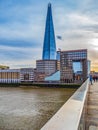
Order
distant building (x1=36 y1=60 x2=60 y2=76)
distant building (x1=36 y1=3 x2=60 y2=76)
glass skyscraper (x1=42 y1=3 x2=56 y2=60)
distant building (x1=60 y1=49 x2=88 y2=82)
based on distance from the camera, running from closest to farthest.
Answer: distant building (x1=60 y1=49 x2=88 y2=82) < glass skyscraper (x1=42 y1=3 x2=56 y2=60) < distant building (x1=36 y1=3 x2=60 y2=76) < distant building (x1=36 y1=60 x2=60 y2=76)

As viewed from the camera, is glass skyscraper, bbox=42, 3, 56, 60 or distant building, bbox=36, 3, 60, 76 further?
distant building, bbox=36, 3, 60, 76

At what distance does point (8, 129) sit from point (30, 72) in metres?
99.2

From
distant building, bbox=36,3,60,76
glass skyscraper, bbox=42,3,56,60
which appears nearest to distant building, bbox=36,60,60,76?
distant building, bbox=36,3,60,76

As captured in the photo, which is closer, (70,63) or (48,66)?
(70,63)

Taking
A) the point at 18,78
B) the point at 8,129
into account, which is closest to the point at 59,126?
the point at 8,129

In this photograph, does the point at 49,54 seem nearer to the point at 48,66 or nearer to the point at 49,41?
the point at 48,66

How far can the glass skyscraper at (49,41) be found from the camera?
98.2 m

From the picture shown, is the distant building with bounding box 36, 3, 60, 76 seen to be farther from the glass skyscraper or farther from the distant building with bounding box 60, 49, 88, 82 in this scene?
the distant building with bounding box 60, 49, 88, 82

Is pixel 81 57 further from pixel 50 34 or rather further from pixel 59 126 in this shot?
pixel 59 126

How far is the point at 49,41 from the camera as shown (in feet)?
332

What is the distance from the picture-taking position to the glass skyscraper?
98.2m

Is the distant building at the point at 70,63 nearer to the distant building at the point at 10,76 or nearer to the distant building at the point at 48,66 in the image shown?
the distant building at the point at 48,66

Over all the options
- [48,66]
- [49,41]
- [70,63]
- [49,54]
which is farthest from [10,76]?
[70,63]

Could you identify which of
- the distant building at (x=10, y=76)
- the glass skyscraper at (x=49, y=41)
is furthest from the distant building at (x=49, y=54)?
the distant building at (x=10, y=76)
